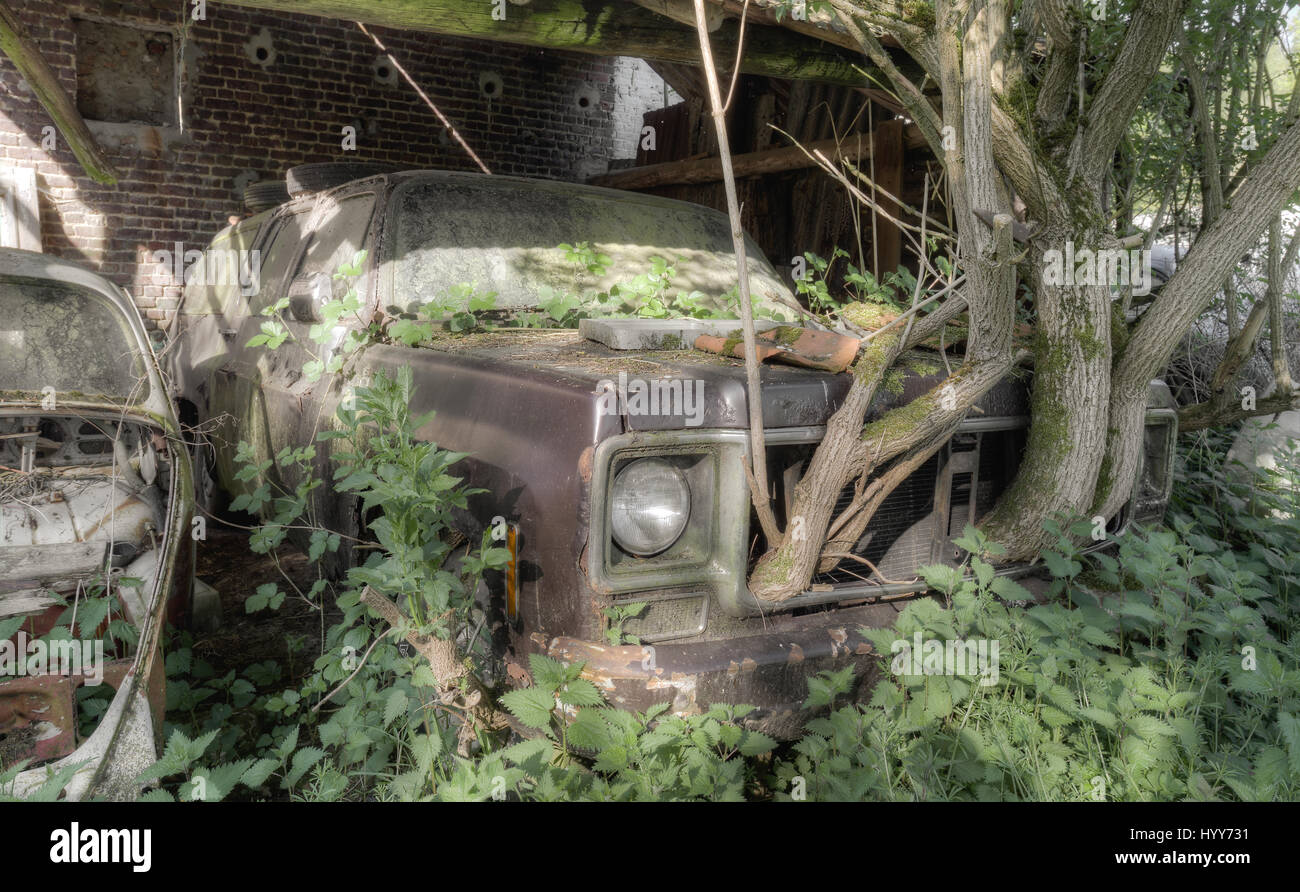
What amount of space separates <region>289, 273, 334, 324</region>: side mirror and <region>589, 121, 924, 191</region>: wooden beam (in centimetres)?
368

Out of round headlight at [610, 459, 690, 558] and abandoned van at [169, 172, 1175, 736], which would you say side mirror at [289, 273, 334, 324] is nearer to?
abandoned van at [169, 172, 1175, 736]

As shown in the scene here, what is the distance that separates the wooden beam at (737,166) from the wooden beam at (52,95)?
4.57m

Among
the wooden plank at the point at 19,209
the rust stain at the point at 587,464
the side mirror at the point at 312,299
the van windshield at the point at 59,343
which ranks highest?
the wooden plank at the point at 19,209

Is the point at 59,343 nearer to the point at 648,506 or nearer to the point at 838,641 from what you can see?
the point at 648,506

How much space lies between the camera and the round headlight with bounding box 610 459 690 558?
209 centimetres

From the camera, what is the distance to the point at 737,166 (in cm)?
764

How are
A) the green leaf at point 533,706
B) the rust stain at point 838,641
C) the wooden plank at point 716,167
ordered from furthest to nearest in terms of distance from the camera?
Answer: 1. the wooden plank at point 716,167
2. the rust stain at point 838,641
3. the green leaf at point 533,706

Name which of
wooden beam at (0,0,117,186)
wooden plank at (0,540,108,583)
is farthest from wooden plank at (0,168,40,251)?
wooden plank at (0,540,108,583)

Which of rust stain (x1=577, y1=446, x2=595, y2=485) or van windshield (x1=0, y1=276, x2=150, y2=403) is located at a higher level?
van windshield (x1=0, y1=276, x2=150, y2=403)

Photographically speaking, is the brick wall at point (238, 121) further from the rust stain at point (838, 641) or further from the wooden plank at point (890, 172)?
the rust stain at point (838, 641)

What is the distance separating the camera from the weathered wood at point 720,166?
22.1ft

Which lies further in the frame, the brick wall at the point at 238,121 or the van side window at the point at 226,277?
the brick wall at the point at 238,121

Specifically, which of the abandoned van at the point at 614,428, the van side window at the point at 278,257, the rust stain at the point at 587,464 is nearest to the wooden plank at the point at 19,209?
the van side window at the point at 278,257
